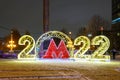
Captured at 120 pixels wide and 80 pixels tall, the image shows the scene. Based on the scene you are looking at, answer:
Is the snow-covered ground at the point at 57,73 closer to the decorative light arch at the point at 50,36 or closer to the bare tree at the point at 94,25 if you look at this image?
the decorative light arch at the point at 50,36

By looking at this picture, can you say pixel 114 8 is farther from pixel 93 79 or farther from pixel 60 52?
pixel 93 79

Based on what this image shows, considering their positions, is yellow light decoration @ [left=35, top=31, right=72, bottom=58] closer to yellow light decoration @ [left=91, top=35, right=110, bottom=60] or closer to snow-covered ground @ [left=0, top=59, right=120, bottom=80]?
yellow light decoration @ [left=91, top=35, right=110, bottom=60]

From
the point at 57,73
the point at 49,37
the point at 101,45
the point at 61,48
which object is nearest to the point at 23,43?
the point at 49,37

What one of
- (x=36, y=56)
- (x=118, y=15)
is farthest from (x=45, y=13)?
(x=118, y=15)

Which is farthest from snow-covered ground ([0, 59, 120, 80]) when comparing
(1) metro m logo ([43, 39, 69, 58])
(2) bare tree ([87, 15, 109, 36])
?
(2) bare tree ([87, 15, 109, 36])

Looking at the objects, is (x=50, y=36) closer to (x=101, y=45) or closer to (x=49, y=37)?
(x=49, y=37)

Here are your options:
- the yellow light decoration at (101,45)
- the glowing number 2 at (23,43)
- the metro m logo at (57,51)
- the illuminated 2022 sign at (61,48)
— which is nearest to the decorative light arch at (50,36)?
the illuminated 2022 sign at (61,48)

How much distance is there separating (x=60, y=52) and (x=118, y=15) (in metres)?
89.4

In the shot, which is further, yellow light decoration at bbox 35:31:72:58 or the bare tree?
the bare tree

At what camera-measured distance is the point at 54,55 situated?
4878 cm

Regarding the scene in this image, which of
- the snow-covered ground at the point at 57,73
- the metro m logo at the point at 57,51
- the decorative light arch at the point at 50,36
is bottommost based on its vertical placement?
the snow-covered ground at the point at 57,73

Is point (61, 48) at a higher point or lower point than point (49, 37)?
lower

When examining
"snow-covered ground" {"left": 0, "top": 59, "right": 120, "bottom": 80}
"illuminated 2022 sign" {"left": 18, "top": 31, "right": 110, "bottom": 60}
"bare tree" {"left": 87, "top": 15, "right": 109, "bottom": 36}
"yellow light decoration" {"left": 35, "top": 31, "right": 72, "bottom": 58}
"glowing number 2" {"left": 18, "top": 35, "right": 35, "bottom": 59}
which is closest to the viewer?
"snow-covered ground" {"left": 0, "top": 59, "right": 120, "bottom": 80}

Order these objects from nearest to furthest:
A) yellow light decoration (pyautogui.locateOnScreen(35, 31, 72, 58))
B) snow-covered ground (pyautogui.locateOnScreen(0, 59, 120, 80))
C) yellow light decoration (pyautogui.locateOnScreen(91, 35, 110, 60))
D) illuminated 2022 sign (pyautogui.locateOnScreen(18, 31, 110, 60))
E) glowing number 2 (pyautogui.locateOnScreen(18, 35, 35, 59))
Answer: snow-covered ground (pyautogui.locateOnScreen(0, 59, 120, 80)) → yellow light decoration (pyautogui.locateOnScreen(91, 35, 110, 60)) → illuminated 2022 sign (pyautogui.locateOnScreen(18, 31, 110, 60)) → glowing number 2 (pyautogui.locateOnScreen(18, 35, 35, 59)) → yellow light decoration (pyautogui.locateOnScreen(35, 31, 72, 58))
